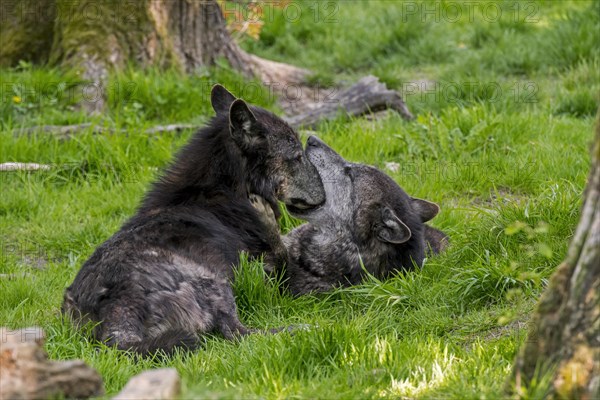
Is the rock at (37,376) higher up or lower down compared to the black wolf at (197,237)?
higher up

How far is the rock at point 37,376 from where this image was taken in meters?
3.62

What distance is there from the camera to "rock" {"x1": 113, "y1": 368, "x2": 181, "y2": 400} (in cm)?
346

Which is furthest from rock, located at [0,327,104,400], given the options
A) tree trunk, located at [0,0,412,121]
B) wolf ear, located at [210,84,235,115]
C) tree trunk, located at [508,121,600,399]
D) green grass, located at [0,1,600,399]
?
tree trunk, located at [0,0,412,121]

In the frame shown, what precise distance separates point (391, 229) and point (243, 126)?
1387mm

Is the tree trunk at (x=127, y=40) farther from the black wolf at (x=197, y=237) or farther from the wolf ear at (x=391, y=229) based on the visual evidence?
the wolf ear at (x=391, y=229)

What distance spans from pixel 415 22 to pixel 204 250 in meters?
8.10

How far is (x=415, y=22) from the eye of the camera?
13.3 meters

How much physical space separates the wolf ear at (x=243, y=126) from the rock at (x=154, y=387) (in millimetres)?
3323

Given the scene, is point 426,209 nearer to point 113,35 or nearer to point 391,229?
point 391,229

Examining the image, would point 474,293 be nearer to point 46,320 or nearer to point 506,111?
point 46,320

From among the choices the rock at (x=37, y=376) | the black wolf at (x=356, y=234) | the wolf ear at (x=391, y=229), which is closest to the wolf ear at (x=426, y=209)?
the black wolf at (x=356, y=234)

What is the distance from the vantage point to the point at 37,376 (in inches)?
144

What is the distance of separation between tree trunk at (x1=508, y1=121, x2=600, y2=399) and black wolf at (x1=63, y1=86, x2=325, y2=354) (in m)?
2.52

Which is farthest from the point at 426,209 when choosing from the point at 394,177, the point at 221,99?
the point at 221,99
